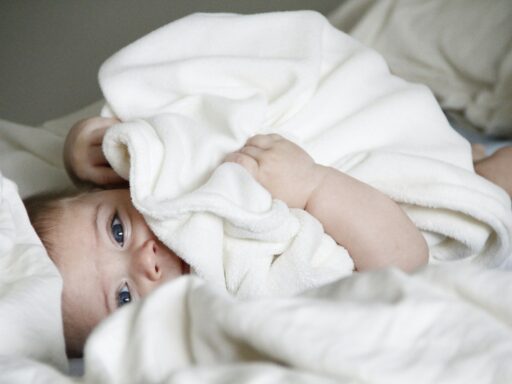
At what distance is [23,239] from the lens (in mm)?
728

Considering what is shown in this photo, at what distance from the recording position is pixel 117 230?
33.5 inches

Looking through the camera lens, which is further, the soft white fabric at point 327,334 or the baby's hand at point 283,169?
the baby's hand at point 283,169

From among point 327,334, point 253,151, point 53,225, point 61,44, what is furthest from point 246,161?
point 61,44

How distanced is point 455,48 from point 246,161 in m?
0.57

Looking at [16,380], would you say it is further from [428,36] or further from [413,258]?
[428,36]

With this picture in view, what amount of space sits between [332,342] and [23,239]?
0.45m

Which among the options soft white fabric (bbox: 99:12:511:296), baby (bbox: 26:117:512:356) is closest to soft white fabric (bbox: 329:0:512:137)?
soft white fabric (bbox: 99:12:511:296)

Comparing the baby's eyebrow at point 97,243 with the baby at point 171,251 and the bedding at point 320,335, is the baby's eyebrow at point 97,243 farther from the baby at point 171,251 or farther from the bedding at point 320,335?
the bedding at point 320,335

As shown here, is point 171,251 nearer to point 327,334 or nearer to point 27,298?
point 27,298

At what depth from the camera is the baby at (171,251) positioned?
807mm

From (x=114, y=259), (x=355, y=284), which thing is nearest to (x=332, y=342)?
(x=355, y=284)

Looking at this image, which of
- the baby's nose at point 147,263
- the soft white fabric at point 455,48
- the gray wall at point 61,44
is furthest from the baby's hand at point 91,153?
the gray wall at point 61,44

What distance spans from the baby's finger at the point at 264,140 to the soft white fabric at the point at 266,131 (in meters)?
0.02

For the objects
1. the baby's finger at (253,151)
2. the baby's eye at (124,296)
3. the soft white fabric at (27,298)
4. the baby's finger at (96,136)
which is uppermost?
the baby's finger at (253,151)
